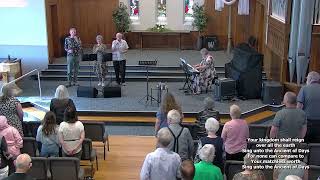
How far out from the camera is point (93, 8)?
16.8 metres

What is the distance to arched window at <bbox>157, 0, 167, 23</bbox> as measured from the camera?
680 inches

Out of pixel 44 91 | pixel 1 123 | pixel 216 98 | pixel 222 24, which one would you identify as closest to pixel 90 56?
pixel 44 91

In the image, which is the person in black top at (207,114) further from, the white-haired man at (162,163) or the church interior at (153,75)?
the white-haired man at (162,163)

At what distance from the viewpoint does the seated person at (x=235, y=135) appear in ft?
18.9

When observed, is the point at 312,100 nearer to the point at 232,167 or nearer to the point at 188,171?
the point at 232,167

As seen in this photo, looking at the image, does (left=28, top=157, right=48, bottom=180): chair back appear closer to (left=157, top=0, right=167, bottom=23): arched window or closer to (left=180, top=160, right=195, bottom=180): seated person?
(left=180, top=160, right=195, bottom=180): seated person

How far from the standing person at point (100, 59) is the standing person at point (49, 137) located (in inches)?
210

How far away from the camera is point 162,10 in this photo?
17344 millimetres

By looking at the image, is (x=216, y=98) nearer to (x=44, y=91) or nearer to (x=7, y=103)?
(x=44, y=91)

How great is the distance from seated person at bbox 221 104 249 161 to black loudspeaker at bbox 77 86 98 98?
5.91 meters

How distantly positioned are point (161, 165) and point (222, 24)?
12.8 meters

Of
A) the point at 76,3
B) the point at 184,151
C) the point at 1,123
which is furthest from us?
the point at 76,3

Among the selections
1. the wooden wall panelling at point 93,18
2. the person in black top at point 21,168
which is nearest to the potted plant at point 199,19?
the wooden wall panelling at point 93,18

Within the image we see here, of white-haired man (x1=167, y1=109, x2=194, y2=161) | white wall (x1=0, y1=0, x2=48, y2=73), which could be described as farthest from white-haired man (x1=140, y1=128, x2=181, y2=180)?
white wall (x1=0, y1=0, x2=48, y2=73)
